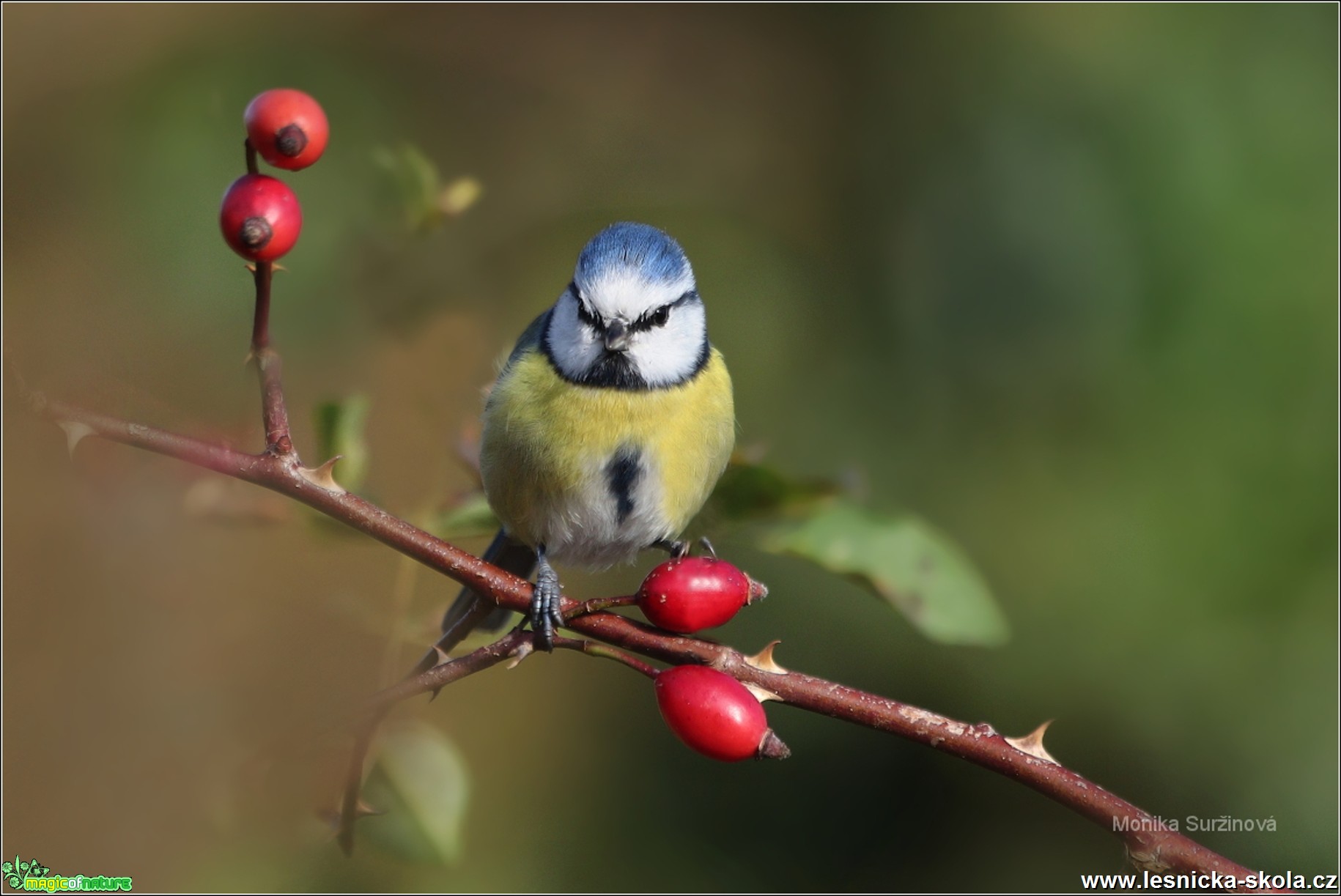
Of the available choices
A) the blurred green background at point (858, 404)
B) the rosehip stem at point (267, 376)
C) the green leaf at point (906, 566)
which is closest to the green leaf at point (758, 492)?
the green leaf at point (906, 566)

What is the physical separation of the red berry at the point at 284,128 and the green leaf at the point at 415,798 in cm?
69

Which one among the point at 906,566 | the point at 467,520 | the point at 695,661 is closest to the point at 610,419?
the point at 467,520

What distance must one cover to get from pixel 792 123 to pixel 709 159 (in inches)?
11.0

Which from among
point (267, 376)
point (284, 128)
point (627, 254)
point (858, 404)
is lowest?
point (267, 376)

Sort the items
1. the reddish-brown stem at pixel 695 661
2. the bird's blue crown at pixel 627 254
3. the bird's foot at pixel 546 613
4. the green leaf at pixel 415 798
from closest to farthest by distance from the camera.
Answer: the reddish-brown stem at pixel 695 661, the bird's foot at pixel 546 613, the green leaf at pixel 415 798, the bird's blue crown at pixel 627 254

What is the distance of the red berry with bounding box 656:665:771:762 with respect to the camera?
1035 millimetres

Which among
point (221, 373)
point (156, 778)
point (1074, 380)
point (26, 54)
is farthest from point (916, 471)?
point (26, 54)

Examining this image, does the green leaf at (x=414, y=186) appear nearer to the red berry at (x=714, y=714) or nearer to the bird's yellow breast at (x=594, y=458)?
the bird's yellow breast at (x=594, y=458)

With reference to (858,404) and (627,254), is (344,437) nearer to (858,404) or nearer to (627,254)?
(627,254)

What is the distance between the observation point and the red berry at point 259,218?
1051mm

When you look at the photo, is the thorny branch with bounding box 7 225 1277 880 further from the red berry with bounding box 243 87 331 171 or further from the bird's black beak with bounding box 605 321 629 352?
the bird's black beak with bounding box 605 321 629 352

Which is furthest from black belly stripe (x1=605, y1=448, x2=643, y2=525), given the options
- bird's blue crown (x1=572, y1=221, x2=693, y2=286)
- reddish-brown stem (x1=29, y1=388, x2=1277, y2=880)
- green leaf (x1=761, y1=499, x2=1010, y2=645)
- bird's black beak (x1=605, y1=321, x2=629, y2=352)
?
reddish-brown stem (x1=29, y1=388, x2=1277, y2=880)

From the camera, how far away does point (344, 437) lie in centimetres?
140

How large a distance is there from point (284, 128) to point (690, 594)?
61 centimetres
